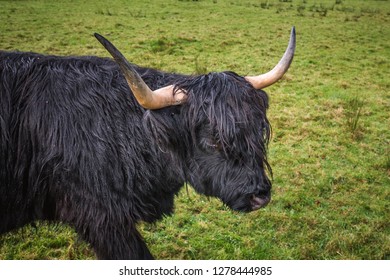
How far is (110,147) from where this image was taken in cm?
201

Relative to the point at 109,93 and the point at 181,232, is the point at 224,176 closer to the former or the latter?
the point at 109,93

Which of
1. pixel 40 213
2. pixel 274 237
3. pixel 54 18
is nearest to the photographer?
pixel 40 213

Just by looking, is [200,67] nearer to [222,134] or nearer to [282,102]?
[282,102]

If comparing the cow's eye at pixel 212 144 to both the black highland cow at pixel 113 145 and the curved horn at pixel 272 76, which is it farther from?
the curved horn at pixel 272 76

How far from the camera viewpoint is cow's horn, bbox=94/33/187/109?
67.1 inches

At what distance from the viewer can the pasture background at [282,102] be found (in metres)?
3.07

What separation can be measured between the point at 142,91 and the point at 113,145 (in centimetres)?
38

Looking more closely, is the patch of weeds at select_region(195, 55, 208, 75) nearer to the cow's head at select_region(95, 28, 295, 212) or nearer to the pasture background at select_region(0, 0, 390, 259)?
the pasture background at select_region(0, 0, 390, 259)

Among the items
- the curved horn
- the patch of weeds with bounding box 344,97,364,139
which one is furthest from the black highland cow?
the patch of weeds with bounding box 344,97,364,139

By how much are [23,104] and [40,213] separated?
25.8 inches

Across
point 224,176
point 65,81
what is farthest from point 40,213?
point 224,176

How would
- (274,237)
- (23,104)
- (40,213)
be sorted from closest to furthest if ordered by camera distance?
(23,104) < (40,213) < (274,237)

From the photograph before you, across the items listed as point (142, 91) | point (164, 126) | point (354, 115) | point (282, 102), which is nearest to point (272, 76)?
point (164, 126)

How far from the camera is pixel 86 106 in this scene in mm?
2033
